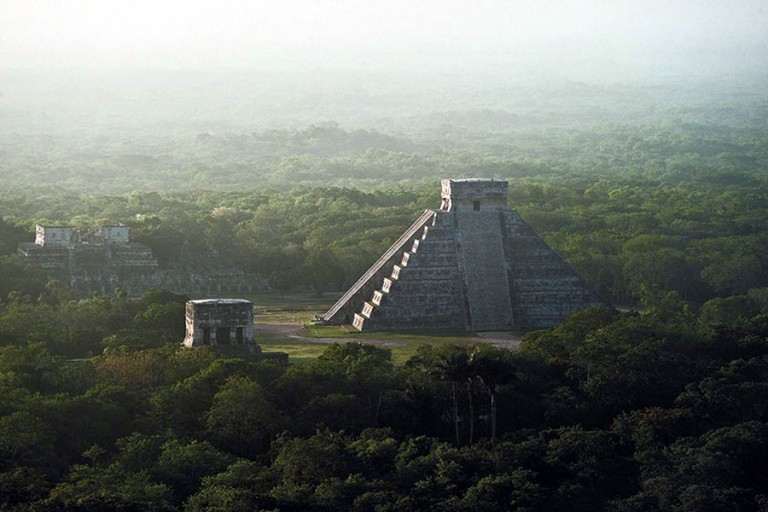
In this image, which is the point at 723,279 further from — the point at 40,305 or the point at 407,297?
the point at 40,305

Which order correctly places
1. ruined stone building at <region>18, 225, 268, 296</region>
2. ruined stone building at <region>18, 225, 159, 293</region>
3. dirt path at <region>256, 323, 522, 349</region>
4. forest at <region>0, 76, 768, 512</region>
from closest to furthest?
1. forest at <region>0, 76, 768, 512</region>
2. dirt path at <region>256, 323, 522, 349</region>
3. ruined stone building at <region>18, 225, 159, 293</region>
4. ruined stone building at <region>18, 225, 268, 296</region>

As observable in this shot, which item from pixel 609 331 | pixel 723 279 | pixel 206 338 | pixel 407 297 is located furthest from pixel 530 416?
pixel 723 279

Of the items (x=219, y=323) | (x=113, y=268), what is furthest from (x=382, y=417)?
(x=113, y=268)

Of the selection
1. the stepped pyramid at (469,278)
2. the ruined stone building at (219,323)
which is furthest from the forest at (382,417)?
the stepped pyramid at (469,278)

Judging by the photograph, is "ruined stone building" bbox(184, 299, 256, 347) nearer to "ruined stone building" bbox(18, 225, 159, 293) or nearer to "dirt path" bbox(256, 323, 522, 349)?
"dirt path" bbox(256, 323, 522, 349)

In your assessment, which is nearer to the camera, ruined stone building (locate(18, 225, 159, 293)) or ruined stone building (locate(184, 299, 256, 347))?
ruined stone building (locate(184, 299, 256, 347))

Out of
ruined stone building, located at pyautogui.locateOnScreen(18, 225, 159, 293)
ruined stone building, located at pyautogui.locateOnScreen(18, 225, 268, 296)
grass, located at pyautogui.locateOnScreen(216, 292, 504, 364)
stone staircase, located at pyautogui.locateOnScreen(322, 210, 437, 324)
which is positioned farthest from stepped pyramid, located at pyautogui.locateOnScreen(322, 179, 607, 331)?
ruined stone building, located at pyautogui.locateOnScreen(18, 225, 159, 293)

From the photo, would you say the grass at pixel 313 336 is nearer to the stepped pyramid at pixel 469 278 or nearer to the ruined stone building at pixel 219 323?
the stepped pyramid at pixel 469 278

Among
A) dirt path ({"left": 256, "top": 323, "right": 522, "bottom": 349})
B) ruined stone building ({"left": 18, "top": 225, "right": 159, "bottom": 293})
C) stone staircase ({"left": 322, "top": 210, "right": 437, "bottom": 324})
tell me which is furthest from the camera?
ruined stone building ({"left": 18, "top": 225, "right": 159, "bottom": 293})
